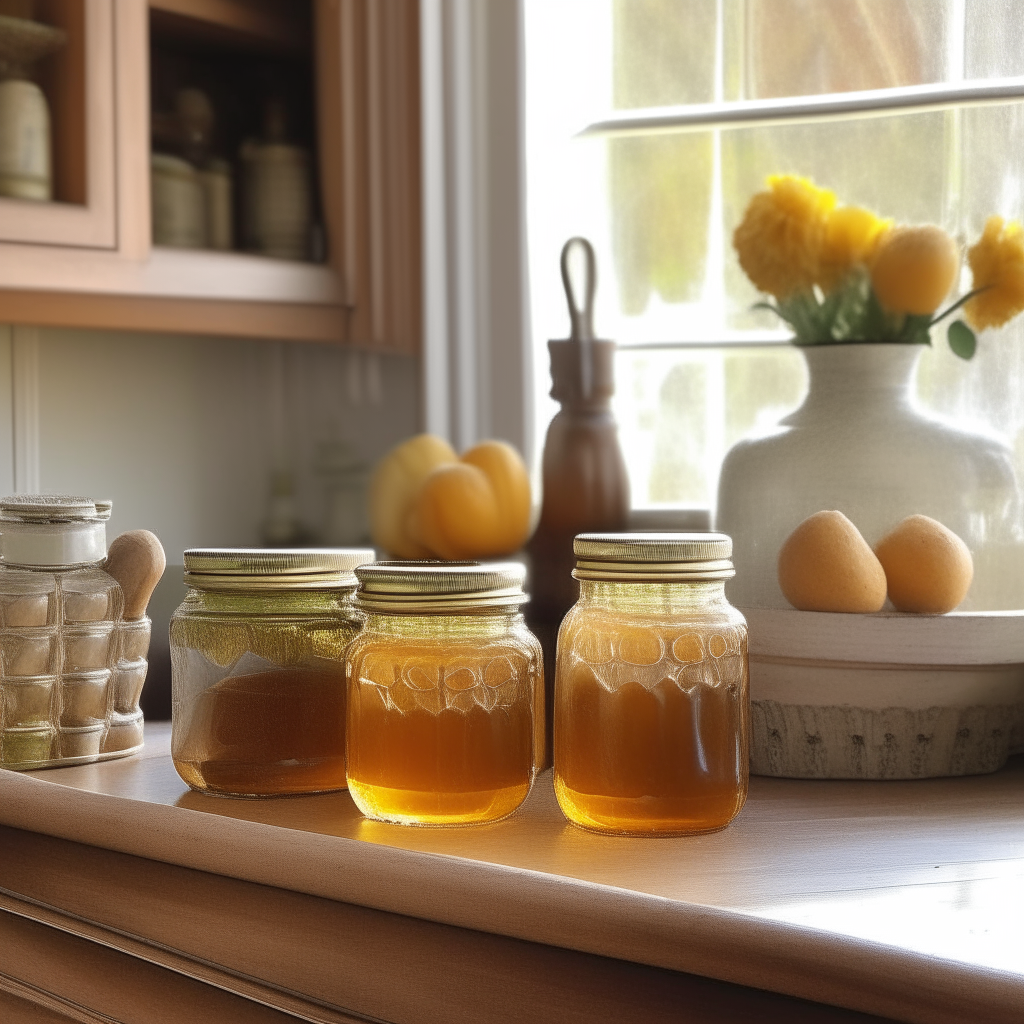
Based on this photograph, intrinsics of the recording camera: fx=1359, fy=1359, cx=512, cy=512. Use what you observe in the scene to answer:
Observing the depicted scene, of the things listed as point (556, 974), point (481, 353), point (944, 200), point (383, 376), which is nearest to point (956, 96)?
point (944, 200)

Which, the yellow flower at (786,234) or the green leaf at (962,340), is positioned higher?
the yellow flower at (786,234)

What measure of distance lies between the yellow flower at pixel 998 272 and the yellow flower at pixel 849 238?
0.23 ft

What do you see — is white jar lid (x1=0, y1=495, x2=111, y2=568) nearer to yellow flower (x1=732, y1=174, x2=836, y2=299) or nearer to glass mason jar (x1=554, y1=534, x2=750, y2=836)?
glass mason jar (x1=554, y1=534, x2=750, y2=836)

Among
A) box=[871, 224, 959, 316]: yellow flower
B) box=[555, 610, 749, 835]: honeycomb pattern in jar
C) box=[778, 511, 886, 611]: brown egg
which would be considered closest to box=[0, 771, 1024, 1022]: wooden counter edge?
box=[555, 610, 749, 835]: honeycomb pattern in jar

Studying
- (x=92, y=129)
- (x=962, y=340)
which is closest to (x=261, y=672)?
(x=962, y=340)

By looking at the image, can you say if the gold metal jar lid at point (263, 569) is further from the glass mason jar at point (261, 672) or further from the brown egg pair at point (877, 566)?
the brown egg pair at point (877, 566)

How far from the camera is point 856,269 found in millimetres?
959

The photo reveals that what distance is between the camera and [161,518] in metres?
1.73

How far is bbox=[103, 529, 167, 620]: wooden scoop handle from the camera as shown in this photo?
3.28 ft

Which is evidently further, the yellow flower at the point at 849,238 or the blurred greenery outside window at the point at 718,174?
the blurred greenery outside window at the point at 718,174

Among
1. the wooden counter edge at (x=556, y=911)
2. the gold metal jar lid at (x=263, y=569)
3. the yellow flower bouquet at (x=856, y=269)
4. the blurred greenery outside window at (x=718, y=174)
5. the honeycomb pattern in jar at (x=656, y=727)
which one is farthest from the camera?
the blurred greenery outside window at (x=718, y=174)

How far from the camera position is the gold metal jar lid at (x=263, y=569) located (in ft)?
2.74

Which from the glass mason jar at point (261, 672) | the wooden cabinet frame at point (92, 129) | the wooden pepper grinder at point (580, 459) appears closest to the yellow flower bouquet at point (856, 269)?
the wooden pepper grinder at point (580, 459)

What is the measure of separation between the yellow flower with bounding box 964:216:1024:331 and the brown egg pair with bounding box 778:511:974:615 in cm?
18
